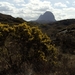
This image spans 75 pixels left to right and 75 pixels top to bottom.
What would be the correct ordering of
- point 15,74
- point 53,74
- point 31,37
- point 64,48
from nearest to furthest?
point 53,74
point 15,74
point 31,37
point 64,48

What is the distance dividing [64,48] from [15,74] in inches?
545

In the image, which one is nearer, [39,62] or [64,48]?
[39,62]

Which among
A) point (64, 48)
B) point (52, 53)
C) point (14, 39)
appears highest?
point (14, 39)


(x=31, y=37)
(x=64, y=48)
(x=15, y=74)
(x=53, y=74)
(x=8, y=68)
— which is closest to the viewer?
(x=53, y=74)

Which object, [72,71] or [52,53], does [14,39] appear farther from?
[72,71]

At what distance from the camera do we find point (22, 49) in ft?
36.8

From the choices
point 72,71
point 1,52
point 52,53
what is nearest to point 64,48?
point 52,53

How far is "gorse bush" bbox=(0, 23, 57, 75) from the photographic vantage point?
35.8ft

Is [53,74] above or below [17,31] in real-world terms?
below

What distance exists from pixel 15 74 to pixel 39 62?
60.9 inches

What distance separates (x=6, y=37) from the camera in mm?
11594

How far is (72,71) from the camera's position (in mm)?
8719

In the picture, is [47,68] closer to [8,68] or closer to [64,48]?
[8,68]

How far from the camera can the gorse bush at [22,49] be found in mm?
10898
